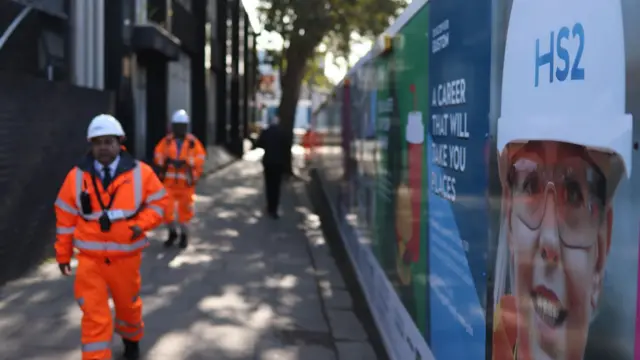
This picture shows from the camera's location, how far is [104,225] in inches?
204

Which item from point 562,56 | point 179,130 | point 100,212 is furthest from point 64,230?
point 179,130

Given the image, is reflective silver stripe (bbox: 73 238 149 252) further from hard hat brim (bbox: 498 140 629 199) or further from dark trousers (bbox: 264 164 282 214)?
dark trousers (bbox: 264 164 282 214)

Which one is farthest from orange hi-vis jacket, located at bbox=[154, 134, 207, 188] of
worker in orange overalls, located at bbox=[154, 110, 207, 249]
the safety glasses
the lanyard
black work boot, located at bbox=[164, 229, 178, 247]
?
the safety glasses

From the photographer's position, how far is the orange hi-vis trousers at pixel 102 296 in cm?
504

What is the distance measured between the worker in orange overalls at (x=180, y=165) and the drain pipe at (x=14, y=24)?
7.25 feet

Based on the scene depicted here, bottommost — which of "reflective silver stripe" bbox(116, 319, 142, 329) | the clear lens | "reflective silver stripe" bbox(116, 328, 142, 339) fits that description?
"reflective silver stripe" bbox(116, 328, 142, 339)

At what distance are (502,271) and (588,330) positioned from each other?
0.84 meters

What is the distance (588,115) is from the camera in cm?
222

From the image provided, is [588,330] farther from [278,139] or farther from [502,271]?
[278,139]

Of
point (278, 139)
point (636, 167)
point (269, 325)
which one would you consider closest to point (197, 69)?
point (278, 139)

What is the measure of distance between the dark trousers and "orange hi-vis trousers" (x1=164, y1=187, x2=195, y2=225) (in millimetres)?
3686

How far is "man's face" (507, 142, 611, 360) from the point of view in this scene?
2246 mm

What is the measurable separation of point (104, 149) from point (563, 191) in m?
3.54

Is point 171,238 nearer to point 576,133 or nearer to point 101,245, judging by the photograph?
point 101,245
